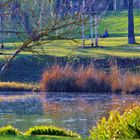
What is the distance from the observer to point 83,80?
41062mm

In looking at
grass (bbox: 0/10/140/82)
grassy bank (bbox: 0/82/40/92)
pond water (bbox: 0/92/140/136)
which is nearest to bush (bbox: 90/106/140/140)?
pond water (bbox: 0/92/140/136)

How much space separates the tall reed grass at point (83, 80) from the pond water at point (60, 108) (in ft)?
4.01

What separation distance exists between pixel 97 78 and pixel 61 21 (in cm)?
2781

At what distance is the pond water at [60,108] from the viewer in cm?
2659

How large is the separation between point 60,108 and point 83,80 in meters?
8.62

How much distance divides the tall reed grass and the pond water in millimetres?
1222

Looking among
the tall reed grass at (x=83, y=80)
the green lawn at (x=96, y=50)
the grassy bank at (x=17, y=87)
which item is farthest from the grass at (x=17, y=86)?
the green lawn at (x=96, y=50)

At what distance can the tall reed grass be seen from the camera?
40.2 meters

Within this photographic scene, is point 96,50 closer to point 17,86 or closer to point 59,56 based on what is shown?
point 59,56

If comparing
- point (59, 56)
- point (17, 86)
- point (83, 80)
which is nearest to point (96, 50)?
point (59, 56)

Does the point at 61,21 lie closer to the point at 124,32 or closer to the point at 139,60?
the point at 139,60

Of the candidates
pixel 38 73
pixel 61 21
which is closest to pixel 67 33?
pixel 61 21

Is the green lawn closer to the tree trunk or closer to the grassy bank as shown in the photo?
the tree trunk

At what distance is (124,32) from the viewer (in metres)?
80.9
